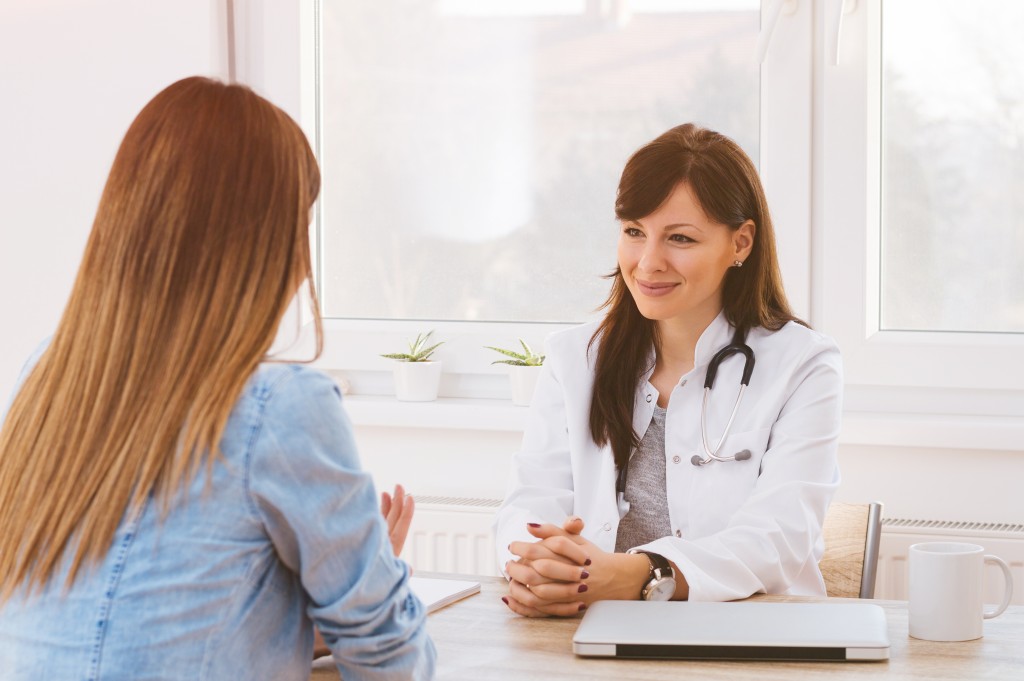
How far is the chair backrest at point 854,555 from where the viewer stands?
1887mm

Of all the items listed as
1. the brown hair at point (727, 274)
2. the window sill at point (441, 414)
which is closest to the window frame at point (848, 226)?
the brown hair at point (727, 274)

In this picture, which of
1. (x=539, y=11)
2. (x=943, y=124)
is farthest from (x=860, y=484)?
(x=539, y=11)

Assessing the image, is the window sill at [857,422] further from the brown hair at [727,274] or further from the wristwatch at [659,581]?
the wristwatch at [659,581]

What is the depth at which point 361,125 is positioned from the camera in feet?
9.05

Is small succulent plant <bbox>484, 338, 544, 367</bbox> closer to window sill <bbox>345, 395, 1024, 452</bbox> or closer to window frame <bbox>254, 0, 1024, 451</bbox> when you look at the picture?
window sill <bbox>345, 395, 1024, 452</bbox>

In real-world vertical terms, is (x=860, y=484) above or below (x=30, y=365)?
below

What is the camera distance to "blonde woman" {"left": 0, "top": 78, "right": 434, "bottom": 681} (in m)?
0.90

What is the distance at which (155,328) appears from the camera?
0.93 meters

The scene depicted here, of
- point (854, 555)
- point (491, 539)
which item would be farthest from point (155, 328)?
point (491, 539)

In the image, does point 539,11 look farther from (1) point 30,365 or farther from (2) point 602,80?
(1) point 30,365

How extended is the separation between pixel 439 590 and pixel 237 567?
1.94 feet

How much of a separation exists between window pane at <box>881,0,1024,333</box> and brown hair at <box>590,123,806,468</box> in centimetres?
56

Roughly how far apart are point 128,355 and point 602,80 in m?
1.86

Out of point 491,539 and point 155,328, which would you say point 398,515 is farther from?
point 491,539
